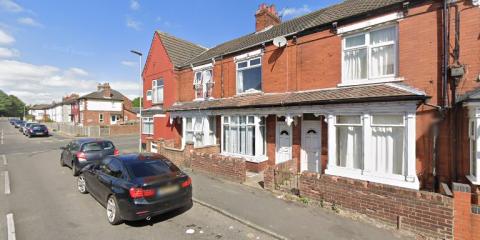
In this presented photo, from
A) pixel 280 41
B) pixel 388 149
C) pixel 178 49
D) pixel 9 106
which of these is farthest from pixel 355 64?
pixel 9 106

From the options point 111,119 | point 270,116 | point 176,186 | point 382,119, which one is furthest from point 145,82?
point 111,119

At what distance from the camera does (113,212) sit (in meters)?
5.61

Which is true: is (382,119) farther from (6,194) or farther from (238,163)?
(6,194)

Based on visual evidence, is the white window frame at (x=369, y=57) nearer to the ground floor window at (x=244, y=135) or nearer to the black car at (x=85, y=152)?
the ground floor window at (x=244, y=135)

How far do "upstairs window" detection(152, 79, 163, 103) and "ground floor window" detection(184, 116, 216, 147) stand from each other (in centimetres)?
413

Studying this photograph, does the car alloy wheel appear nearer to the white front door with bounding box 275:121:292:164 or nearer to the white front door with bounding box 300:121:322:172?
the white front door with bounding box 275:121:292:164

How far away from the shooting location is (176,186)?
583 cm

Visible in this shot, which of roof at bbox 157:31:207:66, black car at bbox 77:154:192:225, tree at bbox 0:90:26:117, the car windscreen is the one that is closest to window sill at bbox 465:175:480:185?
black car at bbox 77:154:192:225

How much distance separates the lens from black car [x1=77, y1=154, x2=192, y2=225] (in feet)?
17.3

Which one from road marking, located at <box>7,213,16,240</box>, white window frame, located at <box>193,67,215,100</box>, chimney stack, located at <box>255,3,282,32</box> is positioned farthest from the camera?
chimney stack, located at <box>255,3,282,32</box>

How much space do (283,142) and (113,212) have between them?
22.8 feet

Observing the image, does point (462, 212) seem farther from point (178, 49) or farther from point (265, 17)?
point (178, 49)

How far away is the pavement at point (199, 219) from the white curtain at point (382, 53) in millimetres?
4884

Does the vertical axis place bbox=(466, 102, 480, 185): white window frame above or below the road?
above
